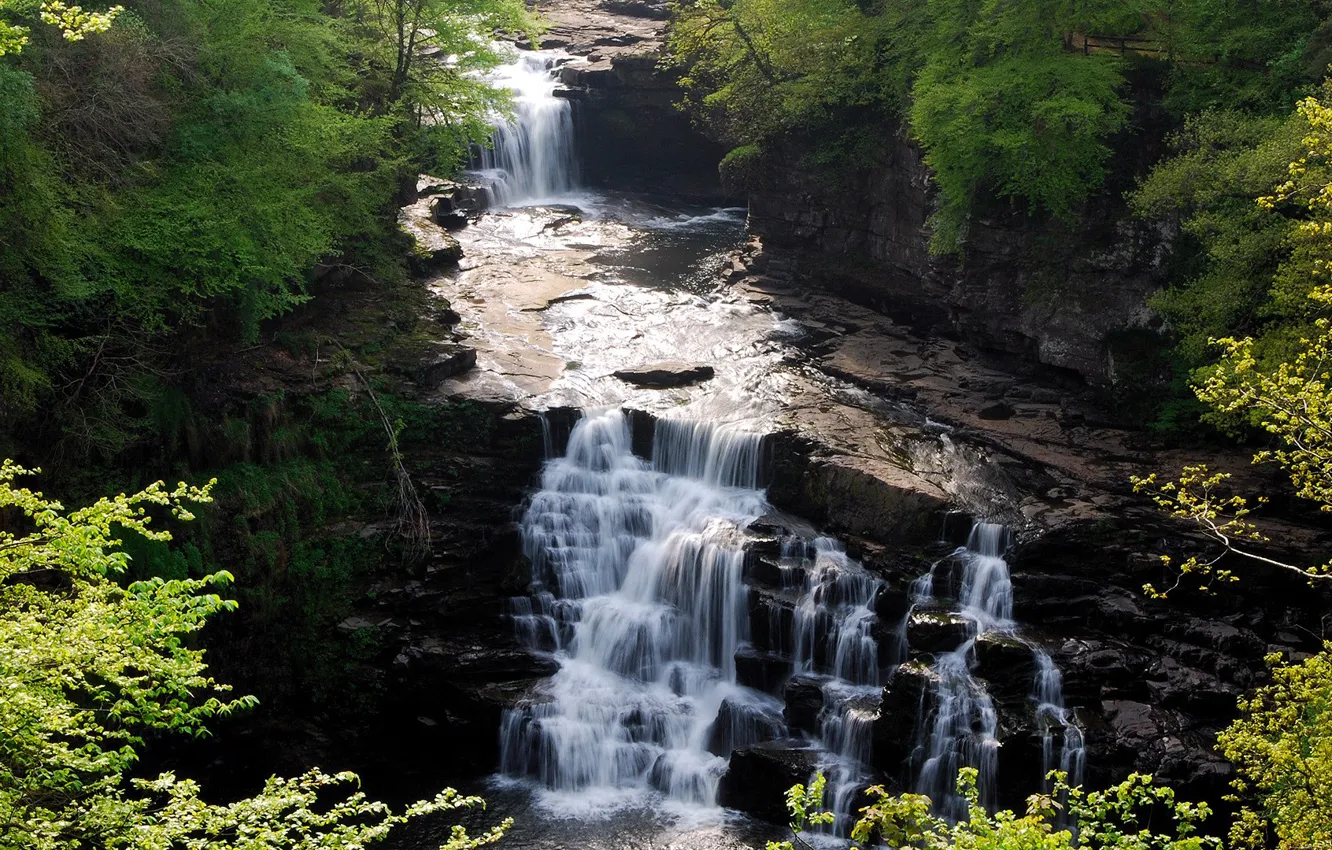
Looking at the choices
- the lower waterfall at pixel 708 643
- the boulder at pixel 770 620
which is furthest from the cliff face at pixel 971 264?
the boulder at pixel 770 620

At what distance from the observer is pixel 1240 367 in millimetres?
12633

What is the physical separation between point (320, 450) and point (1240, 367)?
17315mm

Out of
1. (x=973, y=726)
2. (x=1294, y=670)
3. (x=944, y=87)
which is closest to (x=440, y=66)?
(x=944, y=87)

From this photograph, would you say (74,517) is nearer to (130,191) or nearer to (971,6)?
(130,191)

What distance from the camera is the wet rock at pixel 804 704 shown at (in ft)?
64.7

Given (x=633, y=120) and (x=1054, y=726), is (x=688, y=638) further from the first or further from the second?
(x=633, y=120)

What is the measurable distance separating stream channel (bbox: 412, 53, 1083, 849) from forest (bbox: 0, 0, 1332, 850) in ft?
A: 2.70

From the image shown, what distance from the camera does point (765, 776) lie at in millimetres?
19000

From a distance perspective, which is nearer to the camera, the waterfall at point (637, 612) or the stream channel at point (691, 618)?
the stream channel at point (691, 618)

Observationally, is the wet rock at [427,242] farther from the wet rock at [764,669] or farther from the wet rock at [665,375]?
the wet rock at [764,669]

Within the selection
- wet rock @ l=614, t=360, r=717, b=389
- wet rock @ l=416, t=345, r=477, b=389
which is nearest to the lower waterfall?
wet rock @ l=614, t=360, r=717, b=389

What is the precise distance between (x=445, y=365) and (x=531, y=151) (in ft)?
58.8

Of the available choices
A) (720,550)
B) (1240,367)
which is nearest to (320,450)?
(720,550)

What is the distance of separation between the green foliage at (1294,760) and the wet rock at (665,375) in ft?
47.5
